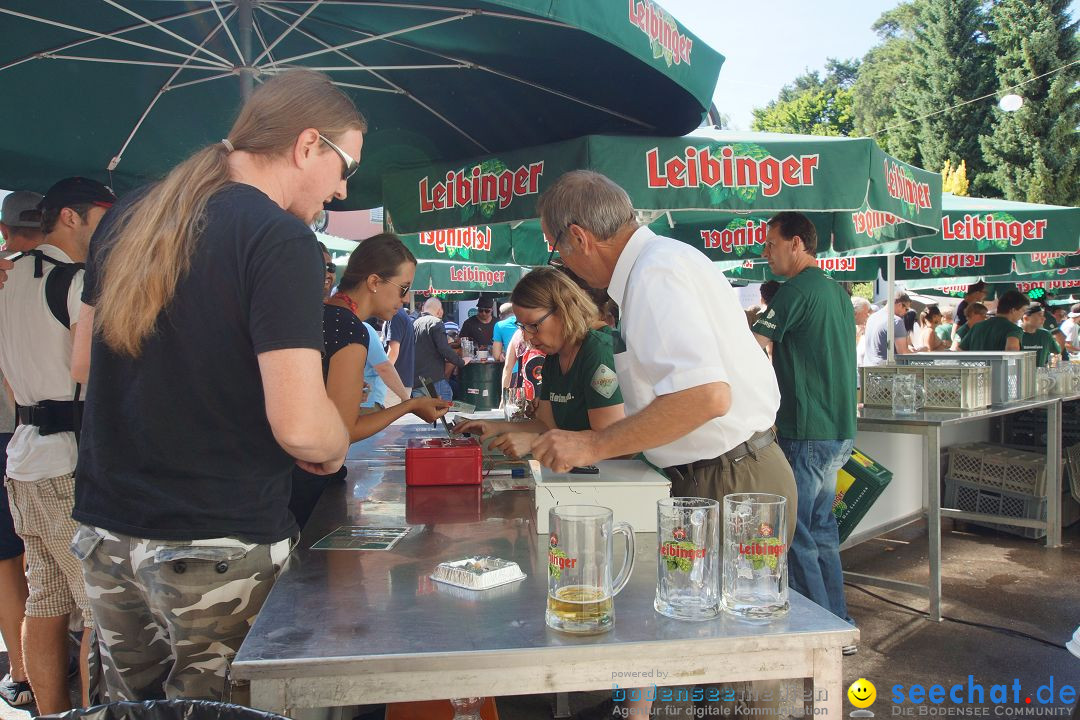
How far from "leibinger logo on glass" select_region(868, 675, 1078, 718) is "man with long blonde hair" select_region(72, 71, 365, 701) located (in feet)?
8.05

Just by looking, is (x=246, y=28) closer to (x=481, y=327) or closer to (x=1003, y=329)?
(x=1003, y=329)

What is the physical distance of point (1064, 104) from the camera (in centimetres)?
2755

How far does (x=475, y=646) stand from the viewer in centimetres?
125

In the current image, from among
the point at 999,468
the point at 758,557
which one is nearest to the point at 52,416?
the point at 758,557

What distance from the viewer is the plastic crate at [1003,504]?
5637 millimetres

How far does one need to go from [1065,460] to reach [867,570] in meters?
2.33

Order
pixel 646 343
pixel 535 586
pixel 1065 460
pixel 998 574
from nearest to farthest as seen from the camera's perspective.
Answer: pixel 535 586 < pixel 646 343 < pixel 998 574 < pixel 1065 460

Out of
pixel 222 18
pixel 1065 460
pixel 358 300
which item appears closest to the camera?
pixel 358 300

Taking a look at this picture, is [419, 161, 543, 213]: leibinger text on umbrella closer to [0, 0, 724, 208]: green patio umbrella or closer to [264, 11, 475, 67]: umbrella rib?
[0, 0, 724, 208]: green patio umbrella

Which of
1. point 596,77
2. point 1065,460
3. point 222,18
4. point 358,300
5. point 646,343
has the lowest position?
point 1065,460

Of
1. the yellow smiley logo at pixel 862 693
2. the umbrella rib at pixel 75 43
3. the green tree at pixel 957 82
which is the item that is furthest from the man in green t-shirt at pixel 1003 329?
the green tree at pixel 957 82

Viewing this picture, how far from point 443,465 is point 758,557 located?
1352 mm

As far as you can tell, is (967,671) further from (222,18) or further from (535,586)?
(222,18)

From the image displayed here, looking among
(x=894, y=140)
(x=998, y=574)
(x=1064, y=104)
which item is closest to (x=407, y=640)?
(x=998, y=574)
